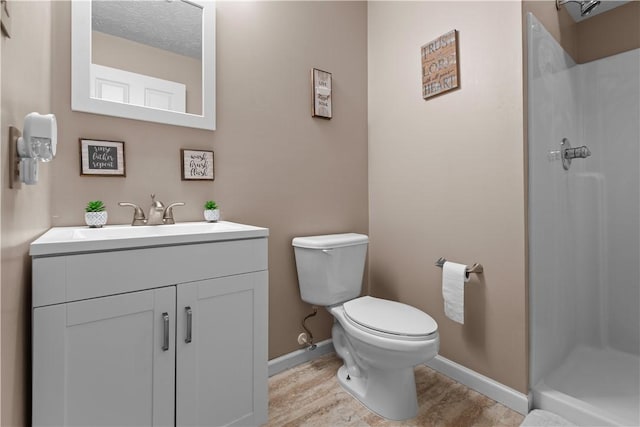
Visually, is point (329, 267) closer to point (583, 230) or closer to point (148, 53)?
point (148, 53)

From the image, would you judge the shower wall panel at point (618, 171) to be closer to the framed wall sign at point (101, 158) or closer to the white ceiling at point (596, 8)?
the white ceiling at point (596, 8)

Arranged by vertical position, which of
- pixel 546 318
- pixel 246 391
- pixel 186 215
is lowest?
pixel 246 391

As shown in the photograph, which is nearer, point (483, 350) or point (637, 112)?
point (483, 350)

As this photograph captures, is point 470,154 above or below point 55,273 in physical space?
above

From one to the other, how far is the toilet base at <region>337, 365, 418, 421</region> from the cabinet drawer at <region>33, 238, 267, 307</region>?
2.62ft

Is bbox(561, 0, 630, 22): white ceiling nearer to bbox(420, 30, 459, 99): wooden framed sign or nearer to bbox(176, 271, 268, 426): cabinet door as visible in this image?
bbox(420, 30, 459, 99): wooden framed sign

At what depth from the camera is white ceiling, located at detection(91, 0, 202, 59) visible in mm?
1400

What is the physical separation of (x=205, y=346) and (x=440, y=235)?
4.32 feet

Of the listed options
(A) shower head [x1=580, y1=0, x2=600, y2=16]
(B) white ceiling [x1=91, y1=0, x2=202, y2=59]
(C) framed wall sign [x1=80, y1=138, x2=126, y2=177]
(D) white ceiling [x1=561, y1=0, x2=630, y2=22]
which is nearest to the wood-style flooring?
(C) framed wall sign [x1=80, y1=138, x2=126, y2=177]

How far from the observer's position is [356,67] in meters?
2.19

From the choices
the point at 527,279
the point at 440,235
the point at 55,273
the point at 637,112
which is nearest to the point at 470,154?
the point at 440,235

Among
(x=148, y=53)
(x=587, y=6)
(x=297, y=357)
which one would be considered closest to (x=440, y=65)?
(x=587, y=6)

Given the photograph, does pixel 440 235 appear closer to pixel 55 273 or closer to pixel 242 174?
pixel 242 174

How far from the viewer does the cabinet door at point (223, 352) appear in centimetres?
115
